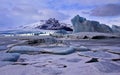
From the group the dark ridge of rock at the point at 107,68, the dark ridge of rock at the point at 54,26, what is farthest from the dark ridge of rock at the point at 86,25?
the dark ridge of rock at the point at 54,26

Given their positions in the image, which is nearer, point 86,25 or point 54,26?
point 86,25

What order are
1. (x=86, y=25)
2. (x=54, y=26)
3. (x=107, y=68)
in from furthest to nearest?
(x=54, y=26) → (x=86, y=25) → (x=107, y=68)

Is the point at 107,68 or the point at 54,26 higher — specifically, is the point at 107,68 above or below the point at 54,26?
below

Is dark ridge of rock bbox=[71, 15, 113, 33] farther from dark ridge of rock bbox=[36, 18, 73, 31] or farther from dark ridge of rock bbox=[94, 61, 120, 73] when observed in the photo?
dark ridge of rock bbox=[36, 18, 73, 31]

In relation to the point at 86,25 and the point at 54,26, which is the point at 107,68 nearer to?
the point at 86,25

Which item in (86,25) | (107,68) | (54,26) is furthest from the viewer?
(54,26)

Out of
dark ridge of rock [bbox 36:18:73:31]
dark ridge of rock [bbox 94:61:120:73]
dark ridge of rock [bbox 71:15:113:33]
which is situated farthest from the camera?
dark ridge of rock [bbox 36:18:73:31]

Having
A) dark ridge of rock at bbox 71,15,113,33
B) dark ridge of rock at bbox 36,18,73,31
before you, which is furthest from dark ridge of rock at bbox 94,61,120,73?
dark ridge of rock at bbox 36,18,73,31

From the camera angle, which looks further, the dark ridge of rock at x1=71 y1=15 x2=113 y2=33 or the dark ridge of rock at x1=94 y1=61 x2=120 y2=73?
the dark ridge of rock at x1=71 y1=15 x2=113 y2=33

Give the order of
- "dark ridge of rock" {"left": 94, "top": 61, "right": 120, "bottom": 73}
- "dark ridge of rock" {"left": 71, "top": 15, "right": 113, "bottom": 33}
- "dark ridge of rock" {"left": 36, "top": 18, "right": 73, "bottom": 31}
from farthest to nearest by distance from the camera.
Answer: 1. "dark ridge of rock" {"left": 36, "top": 18, "right": 73, "bottom": 31}
2. "dark ridge of rock" {"left": 71, "top": 15, "right": 113, "bottom": 33}
3. "dark ridge of rock" {"left": 94, "top": 61, "right": 120, "bottom": 73}

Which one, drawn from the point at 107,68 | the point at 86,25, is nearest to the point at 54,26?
the point at 86,25

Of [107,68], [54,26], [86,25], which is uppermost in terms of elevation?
[54,26]

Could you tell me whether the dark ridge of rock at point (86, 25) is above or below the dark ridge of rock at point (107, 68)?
above

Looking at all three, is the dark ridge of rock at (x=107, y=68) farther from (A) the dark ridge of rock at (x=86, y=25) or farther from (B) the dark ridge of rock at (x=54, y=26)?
(B) the dark ridge of rock at (x=54, y=26)
